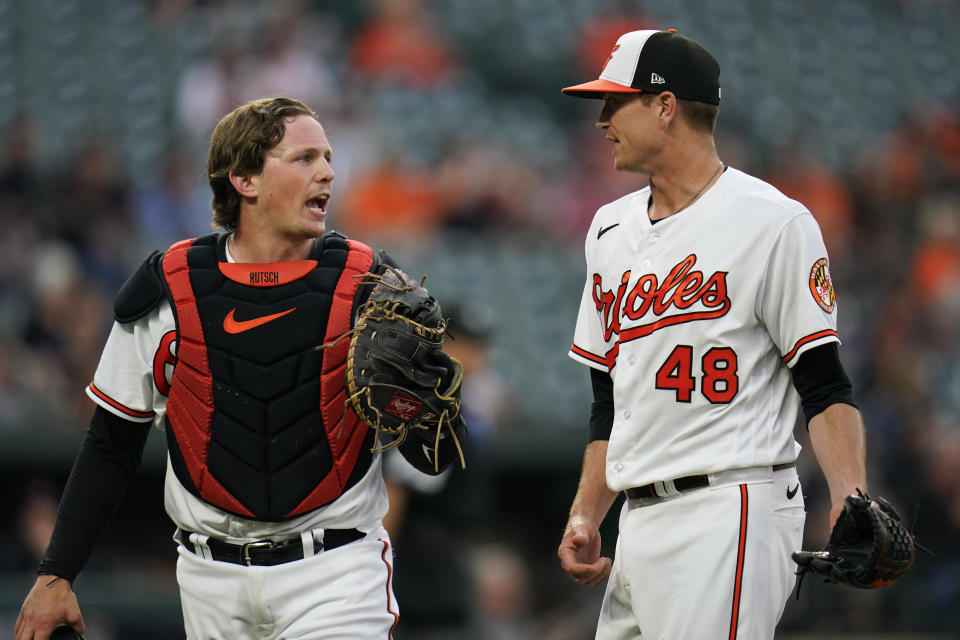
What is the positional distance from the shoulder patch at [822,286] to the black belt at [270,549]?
4.09 ft

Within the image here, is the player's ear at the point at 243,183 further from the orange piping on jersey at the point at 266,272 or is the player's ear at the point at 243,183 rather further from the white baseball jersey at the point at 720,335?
the white baseball jersey at the point at 720,335

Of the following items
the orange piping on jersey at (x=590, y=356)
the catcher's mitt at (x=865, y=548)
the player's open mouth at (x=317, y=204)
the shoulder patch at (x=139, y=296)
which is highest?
the player's open mouth at (x=317, y=204)

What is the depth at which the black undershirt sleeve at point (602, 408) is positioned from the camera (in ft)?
11.3

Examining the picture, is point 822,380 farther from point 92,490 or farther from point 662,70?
point 92,490

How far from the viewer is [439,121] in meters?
10.4

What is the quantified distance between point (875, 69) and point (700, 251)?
10812mm

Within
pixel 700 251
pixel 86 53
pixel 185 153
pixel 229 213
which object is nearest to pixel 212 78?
pixel 185 153

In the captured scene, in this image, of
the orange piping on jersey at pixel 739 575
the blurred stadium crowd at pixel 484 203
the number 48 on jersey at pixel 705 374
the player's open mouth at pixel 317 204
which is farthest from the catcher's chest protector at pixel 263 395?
the blurred stadium crowd at pixel 484 203

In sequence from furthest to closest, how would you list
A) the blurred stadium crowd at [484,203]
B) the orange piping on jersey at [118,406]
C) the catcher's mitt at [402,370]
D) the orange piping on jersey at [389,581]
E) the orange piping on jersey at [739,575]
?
the blurred stadium crowd at [484,203] < the orange piping on jersey at [118,406] < the orange piping on jersey at [389,581] < the catcher's mitt at [402,370] < the orange piping on jersey at [739,575]

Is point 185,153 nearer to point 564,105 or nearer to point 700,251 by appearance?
point 564,105

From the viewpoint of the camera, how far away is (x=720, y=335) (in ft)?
10.2

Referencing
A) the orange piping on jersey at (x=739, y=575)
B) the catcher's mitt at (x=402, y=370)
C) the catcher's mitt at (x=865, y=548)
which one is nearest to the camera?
the catcher's mitt at (x=865, y=548)

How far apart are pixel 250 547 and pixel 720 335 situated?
1.24 meters

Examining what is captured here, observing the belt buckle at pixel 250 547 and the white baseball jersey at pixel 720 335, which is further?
the belt buckle at pixel 250 547
